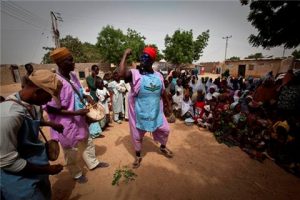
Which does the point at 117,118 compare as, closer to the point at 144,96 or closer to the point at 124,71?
the point at 144,96

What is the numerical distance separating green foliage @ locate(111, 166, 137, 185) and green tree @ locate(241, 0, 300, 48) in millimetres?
9749

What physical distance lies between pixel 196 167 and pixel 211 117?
2326 millimetres

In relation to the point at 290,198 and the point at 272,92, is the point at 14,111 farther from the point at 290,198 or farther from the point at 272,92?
the point at 272,92

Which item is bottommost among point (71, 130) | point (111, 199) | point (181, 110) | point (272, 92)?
point (111, 199)

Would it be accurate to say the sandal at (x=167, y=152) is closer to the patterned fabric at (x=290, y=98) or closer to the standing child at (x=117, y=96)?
the standing child at (x=117, y=96)

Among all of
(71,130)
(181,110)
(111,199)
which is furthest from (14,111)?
(181,110)

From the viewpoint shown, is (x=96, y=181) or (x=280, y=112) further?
(x=280, y=112)

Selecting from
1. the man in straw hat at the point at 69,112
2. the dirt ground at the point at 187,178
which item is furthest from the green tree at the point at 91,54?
the man in straw hat at the point at 69,112

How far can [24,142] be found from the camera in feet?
4.91

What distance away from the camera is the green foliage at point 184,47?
30.9m

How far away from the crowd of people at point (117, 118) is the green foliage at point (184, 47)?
82.7 feet

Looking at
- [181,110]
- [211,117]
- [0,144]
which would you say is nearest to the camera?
[0,144]

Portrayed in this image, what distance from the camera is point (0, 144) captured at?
4.01 ft

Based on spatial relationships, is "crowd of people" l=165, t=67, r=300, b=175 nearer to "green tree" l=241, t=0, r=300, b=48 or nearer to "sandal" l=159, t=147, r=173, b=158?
"sandal" l=159, t=147, r=173, b=158
